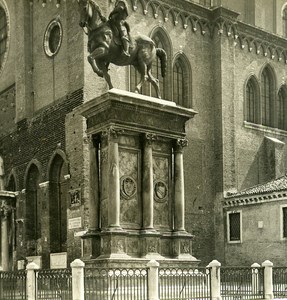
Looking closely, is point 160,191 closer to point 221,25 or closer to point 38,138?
point 38,138

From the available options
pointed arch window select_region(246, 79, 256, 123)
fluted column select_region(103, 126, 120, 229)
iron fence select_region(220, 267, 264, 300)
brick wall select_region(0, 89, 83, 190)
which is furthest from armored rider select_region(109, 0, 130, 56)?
pointed arch window select_region(246, 79, 256, 123)

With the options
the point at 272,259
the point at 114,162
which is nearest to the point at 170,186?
the point at 114,162


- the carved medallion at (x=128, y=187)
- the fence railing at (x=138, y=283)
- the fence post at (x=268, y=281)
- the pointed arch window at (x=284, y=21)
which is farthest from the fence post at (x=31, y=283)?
the pointed arch window at (x=284, y=21)

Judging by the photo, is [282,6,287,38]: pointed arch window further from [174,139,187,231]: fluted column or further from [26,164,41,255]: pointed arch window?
[174,139,187,231]: fluted column

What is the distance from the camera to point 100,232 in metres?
14.9

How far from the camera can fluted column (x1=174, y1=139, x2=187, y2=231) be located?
1583cm

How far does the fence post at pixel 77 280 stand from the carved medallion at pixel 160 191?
3781mm

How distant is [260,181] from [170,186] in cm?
1199

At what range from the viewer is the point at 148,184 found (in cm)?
1514

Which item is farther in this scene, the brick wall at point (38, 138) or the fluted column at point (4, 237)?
the fluted column at point (4, 237)

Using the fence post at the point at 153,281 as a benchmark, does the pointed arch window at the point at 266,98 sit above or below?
above

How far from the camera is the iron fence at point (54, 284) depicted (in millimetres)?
12586

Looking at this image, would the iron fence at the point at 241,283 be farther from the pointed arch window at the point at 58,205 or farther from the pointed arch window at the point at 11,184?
the pointed arch window at the point at 11,184

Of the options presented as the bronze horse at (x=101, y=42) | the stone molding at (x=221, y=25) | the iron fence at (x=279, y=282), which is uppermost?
the stone molding at (x=221, y=25)
